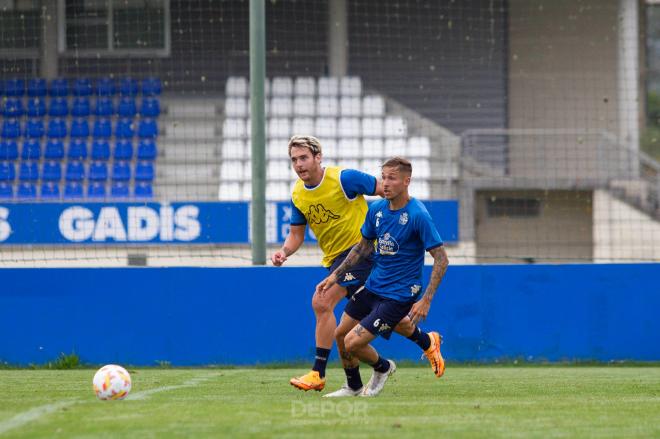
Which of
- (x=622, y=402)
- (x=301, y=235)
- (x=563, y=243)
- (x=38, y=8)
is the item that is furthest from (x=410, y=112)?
(x=622, y=402)

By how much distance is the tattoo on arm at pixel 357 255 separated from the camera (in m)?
7.87

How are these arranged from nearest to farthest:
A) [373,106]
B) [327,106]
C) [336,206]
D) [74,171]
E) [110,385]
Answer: [110,385] → [336,206] → [74,171] → [327,106] → [373,106]

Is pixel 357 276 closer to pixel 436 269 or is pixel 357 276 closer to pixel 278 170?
pixel 436 269

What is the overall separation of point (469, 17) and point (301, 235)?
1229 cm

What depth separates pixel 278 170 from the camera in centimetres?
1872

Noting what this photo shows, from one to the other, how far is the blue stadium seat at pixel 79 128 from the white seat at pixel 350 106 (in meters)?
4.43

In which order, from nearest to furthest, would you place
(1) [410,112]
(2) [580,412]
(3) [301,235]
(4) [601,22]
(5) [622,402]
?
(2) [580,412], (5) [622,402], (3) [301,235], (1) [410,112], (4) [601,22]

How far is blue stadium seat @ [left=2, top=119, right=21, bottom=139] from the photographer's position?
16.1 m

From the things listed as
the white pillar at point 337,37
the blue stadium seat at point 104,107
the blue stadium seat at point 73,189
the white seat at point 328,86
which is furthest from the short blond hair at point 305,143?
the white pillar at point 337,37

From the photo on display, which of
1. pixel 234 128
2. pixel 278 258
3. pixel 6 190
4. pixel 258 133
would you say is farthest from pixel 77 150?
pixel 278 258

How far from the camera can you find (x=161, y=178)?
18.3m

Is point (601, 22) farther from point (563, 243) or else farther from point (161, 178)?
point (161, 178)

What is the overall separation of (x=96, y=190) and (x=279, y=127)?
356 cm

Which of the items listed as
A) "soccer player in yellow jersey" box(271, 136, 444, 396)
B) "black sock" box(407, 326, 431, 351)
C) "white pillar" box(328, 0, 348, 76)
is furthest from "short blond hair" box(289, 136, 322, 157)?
"white pillar" box(328, 0, 348, 76)
